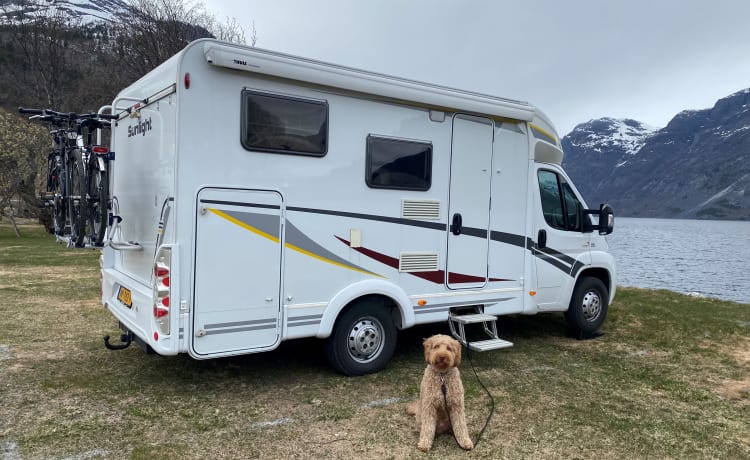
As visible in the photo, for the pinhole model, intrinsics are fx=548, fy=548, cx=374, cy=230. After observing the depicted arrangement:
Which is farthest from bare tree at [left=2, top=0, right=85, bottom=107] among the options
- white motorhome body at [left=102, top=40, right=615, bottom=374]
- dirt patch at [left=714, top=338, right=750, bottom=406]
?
dirt patch at [left=714, top=338, right=750, bottom=406]

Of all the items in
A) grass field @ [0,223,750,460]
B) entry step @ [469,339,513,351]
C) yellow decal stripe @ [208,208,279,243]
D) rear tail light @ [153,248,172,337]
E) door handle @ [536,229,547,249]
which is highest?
yellow decal stripe @ [208,208,279,243]

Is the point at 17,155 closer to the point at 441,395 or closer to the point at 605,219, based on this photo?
the point at 605,219

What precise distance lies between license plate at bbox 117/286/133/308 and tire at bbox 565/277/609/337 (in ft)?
16.9

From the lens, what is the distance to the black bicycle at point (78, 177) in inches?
197

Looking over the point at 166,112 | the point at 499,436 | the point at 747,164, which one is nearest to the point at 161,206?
the point at 166,112

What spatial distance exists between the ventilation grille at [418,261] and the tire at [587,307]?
95.6 inches

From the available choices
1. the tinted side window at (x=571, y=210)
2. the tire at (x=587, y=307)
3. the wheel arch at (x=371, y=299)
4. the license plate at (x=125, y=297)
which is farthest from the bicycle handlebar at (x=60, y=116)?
the tire at (x=587, y=307)

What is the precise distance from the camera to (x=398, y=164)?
17.7 feet

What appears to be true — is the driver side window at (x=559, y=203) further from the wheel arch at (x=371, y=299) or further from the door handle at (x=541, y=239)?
the wheel arch at (x=371, y=299)

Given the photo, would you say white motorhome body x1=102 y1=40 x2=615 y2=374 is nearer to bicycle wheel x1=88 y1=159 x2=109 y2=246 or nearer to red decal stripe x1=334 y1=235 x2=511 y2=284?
red decal stripe x1=334 y1=235 x2=511 y2=284

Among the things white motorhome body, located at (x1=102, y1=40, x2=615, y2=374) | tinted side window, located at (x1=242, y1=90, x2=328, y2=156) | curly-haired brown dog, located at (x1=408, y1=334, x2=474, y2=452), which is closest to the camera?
curly-haired brown dog, located at (x1=408, y1=334, x2=474, y2=452)

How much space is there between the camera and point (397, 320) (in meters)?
5.53

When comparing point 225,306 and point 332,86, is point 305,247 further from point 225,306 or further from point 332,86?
point 332,86

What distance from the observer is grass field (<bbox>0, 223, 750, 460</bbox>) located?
3.98 meters
